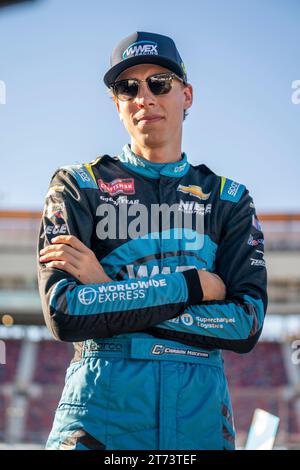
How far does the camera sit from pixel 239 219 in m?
2.84

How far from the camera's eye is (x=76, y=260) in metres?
2.55

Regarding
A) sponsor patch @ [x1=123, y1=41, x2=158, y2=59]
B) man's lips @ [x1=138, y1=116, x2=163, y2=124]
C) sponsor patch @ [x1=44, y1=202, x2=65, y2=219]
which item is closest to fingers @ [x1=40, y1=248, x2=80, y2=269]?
sponsor patch @ [x1=44, y1=202, x2=65, y2=219]

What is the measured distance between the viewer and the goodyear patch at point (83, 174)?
272cm

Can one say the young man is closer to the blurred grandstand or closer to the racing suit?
the racing suit

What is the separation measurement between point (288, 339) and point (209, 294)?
1164 inches

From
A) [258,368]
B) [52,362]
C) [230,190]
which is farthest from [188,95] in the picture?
[52,362]

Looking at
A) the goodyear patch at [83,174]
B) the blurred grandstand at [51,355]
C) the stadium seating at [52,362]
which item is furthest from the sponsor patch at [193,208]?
the stadium seating at [52,362]

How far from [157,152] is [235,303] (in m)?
0.72

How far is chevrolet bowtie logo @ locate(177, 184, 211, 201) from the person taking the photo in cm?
279

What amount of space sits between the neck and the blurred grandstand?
19560mm

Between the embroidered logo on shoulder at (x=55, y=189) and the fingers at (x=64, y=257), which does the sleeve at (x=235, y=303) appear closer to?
the fingers at (x=64, y=257)

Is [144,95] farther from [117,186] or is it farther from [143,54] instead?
[117,186]

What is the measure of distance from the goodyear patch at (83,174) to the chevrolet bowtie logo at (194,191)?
14.0 inches
